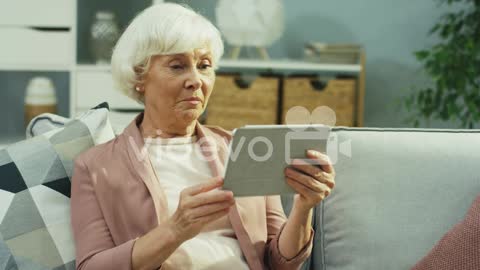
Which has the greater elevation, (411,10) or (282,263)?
(411,10)

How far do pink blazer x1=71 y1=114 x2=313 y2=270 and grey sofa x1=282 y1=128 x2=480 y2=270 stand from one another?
178mm

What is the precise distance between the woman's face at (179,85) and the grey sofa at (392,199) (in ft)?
1.25

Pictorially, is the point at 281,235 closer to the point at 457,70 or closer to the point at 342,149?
the point at 342,149

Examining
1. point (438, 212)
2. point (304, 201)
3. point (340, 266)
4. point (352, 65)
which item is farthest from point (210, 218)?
point (352, 65)

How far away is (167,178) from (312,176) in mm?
338

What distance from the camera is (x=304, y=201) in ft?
4.27

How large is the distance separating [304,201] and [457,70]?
190 cm

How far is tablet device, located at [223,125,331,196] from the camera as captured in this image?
3.70ft

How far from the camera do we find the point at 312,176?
1231mm

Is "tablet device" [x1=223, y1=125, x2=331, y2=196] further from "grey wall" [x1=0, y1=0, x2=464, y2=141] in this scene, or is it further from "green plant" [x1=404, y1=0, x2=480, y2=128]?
"grey wall" [x1=0, y1=0, x2=464, y2=141]

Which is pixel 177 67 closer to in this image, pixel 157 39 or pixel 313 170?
pixel 157 39

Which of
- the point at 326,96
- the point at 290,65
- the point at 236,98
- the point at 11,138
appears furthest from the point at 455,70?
the point at 11,138

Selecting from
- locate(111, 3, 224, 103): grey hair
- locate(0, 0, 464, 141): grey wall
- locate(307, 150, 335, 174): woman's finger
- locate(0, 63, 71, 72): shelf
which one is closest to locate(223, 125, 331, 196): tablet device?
locate(307, 150, 335, 174): woman's finger

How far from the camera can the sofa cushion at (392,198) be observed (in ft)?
4.99
